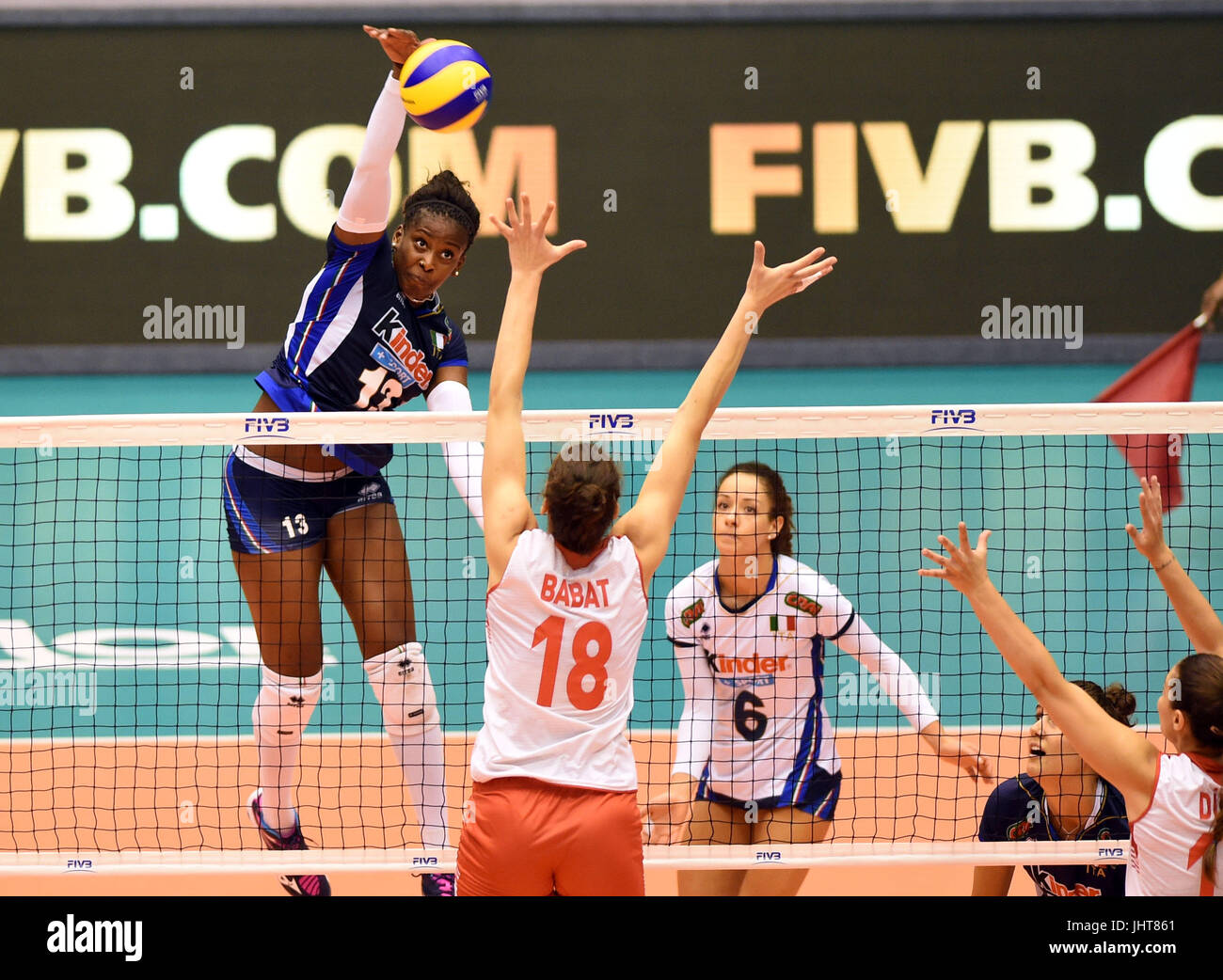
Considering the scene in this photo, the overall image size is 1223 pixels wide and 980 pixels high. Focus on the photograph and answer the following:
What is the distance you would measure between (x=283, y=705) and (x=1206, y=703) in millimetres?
2824

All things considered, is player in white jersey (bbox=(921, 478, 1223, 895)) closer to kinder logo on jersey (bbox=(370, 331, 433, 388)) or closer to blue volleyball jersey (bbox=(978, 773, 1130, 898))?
blue volleyball jersey (bbox=(978, 773, 1130, 898))

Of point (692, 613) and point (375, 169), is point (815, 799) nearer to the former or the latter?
point (692, 613)

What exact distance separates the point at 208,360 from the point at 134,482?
0.85 metres

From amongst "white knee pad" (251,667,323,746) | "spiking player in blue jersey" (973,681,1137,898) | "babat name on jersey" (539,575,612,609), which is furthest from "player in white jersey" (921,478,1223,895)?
"white knee pad" (251,667,323,746)

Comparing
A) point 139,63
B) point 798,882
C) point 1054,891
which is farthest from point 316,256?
point 1054,891

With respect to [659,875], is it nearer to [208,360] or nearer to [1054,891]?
[1054,891]

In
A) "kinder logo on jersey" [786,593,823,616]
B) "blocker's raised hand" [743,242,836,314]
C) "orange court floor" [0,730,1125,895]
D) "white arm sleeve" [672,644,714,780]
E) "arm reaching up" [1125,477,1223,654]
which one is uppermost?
"blocker's raised hand" [743,242,836,314]

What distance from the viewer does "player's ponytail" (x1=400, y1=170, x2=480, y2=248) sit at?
14.5 ft

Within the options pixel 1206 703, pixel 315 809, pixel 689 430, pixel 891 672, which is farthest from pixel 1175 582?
pixel 315 809

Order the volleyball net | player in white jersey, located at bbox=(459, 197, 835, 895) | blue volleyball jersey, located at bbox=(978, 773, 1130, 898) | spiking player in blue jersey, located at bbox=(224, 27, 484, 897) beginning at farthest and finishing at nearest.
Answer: the volleyball net, spiking player in blue jersey, located at bbox=(224, 27, 484, 897), blue volleyball jersey, located at bbox=(978, 773, 1130, 898), player in white jersey, located at bbox=(459, 197, 835, 895)

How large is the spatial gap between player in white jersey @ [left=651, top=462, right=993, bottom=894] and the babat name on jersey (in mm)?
1471

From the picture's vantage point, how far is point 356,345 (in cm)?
439

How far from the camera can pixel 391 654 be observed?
4379mm

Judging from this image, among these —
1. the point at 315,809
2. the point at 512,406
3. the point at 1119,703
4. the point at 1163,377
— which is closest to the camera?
the point at 512,406
